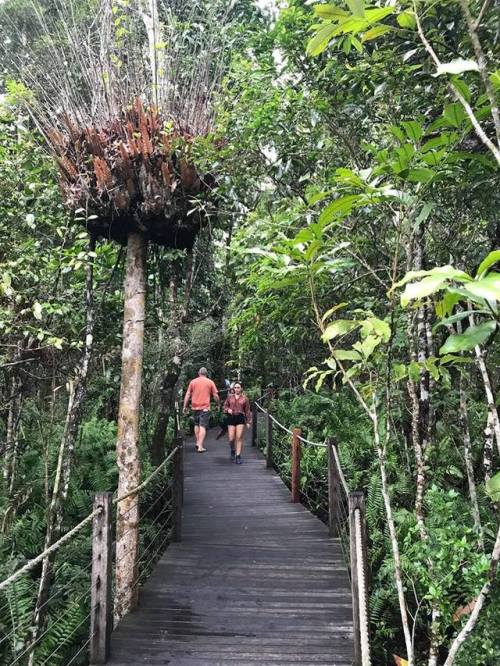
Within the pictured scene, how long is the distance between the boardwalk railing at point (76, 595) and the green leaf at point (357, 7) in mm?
2531

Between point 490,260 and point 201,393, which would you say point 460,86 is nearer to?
point 490,260

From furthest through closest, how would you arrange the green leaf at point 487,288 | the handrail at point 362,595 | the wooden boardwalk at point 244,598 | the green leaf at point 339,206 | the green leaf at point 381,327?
the wooden boardwalk at point 244,598 → the handrail at point 362,595 → the green leaf at point 381,327 → the green leaf at point 339,206 → the green leaf at point 487,288

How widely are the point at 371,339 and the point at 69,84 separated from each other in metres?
3.74

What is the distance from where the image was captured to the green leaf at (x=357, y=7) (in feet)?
4.97

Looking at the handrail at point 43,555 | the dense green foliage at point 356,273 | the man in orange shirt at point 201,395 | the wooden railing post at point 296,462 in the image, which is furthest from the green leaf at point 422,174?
the man in orange shirt at point 201,395

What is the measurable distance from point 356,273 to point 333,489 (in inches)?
89.9

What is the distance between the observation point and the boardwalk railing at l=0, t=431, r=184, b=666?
3.13m

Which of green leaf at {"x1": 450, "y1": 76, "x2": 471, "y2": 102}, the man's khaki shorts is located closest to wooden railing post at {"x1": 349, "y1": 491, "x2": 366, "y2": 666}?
green leaf at {"x1": 450, "y1": 76, "x2": 471, "y2": 102}

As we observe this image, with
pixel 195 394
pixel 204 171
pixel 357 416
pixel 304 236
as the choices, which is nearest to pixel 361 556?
pixel 304 236

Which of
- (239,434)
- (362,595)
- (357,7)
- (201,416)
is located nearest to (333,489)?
(362,595)

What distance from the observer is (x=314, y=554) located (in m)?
5.03

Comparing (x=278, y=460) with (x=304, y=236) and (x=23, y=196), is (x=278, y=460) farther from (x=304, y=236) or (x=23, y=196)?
(x=304, y=236)

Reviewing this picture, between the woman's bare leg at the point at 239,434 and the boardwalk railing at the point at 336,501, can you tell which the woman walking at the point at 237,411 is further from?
the boardwalk railing at the point at 336,501

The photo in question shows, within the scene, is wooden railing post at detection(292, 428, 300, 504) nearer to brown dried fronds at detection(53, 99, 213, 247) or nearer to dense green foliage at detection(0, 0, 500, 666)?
dense green foliage at detection(0, 0, 500, 666)
